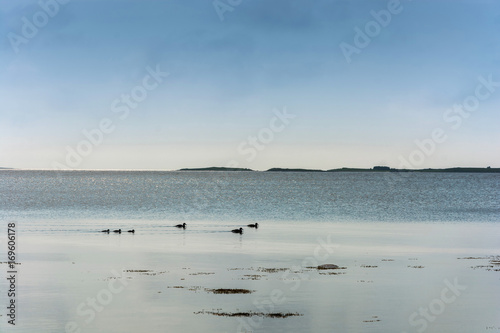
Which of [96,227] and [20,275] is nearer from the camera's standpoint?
[20,275]

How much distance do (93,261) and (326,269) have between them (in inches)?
529

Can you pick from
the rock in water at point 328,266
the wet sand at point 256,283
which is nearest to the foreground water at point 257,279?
the wet sand at point 256,283

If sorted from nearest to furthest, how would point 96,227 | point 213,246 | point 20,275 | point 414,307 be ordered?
point 414,307 → point 20,275 → point 213,246 → point 96,227

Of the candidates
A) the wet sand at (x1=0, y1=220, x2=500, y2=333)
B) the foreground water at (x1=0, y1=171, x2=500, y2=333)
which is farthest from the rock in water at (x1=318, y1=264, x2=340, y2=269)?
the foreground water at (x1=0, y1=171, x2=500, y2=333)

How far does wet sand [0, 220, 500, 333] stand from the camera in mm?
23531

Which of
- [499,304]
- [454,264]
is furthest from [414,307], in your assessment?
[454,264]

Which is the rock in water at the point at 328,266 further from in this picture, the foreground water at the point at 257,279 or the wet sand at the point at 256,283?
the foreground water at the point at 257,279

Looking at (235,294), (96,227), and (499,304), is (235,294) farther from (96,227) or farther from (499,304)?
(96,227)

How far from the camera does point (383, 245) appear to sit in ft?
152

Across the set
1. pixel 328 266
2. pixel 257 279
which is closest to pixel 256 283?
pixel 257 279

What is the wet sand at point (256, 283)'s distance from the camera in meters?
23.5

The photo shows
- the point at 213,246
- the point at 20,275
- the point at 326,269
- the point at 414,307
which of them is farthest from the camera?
the point at 213,246

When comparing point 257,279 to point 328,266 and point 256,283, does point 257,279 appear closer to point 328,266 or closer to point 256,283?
point 256,283

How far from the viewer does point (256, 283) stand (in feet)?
99.9
